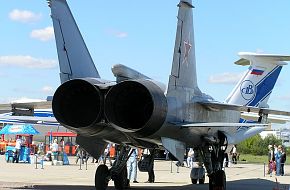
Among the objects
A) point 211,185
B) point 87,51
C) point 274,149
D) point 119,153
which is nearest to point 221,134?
point 211,185

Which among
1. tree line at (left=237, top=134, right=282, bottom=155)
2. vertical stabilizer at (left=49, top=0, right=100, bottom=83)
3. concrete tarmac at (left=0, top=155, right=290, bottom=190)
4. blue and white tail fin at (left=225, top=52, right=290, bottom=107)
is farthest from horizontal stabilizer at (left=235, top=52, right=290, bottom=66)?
tree line at (left=237, top=134, right=282, bottom=155)

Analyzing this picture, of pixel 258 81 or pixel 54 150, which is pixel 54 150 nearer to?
pixel 54 150

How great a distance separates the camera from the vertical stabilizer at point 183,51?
12406 mm

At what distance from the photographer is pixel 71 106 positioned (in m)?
12.0

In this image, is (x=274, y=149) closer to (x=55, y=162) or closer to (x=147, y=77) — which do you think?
(x=55, y=162)

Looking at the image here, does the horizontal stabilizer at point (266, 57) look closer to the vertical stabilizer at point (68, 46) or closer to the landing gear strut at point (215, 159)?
the landing gear strut at point (215, 159)

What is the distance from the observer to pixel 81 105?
12.1m

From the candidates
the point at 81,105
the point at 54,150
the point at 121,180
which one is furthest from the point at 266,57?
the point at 54,150

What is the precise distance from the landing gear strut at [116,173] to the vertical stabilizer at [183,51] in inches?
108

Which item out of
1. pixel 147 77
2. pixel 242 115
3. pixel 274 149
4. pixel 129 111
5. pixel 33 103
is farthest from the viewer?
pixel 274 149

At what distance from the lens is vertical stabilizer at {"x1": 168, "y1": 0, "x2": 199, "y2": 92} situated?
12.4m

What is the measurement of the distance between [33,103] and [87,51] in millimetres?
2041

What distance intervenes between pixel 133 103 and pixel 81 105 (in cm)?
117

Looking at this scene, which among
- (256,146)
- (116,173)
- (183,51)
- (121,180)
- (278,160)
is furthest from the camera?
(256,146)
